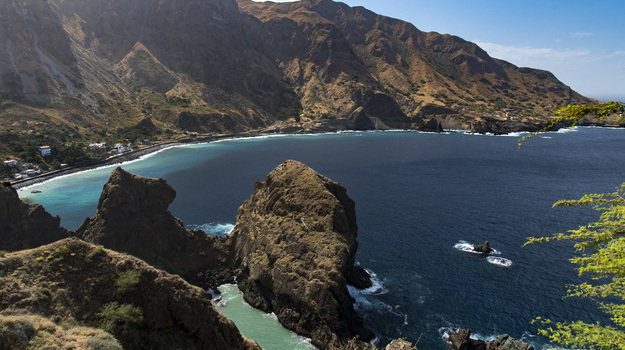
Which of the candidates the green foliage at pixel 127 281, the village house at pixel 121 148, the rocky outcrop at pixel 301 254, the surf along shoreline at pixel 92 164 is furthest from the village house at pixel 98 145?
the green foliage at pixel 127 281

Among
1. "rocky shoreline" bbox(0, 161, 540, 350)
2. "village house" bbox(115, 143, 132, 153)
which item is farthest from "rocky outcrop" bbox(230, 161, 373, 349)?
"village house" bbox(115, 143, 132, 153)

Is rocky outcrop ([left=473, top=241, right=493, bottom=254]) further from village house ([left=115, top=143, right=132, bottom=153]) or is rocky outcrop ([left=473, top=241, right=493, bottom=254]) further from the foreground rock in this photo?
village house ([left=115, top=143, right=132, bottom=153])

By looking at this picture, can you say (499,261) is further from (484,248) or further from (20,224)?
(20,224)

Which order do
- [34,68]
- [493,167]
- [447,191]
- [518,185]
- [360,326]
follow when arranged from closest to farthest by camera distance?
[360,326] < [447,191] < [518,185] < [493,167] < [34,68]

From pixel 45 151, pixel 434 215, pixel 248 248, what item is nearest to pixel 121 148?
pixel 45 151

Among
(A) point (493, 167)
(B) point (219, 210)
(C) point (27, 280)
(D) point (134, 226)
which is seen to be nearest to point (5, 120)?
(B) point (219, 210)

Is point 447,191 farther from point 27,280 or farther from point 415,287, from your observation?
point 27,280
